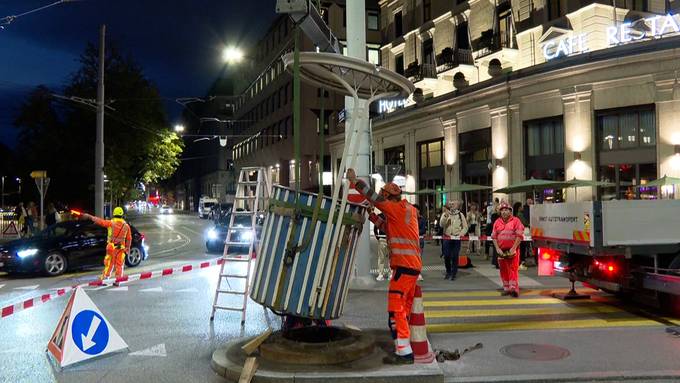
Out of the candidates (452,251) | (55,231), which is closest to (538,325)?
(452,251)

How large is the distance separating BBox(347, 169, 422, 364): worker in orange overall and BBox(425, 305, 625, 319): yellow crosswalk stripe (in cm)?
279

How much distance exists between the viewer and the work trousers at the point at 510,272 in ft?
34.1

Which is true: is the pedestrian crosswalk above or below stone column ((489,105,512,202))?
below

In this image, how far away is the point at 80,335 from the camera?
6.25 metres

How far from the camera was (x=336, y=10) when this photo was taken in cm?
4575

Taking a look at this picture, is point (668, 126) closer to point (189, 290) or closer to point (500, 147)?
point (500, 147)

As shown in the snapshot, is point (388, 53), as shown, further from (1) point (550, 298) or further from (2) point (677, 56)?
(1) point (550, 298)

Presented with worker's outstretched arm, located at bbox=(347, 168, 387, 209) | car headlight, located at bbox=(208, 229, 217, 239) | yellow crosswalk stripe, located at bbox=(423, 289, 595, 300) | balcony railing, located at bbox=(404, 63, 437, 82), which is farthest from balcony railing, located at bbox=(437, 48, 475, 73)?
worker's outstretched arm, located at bbox=(347, 168, 387, 209)


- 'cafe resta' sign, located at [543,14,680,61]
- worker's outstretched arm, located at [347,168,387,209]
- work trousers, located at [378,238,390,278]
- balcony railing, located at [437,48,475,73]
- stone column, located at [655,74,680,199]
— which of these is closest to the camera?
worker's outstretched arm, located at [347,168,387,209]

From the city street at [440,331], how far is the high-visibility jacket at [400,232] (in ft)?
3.95

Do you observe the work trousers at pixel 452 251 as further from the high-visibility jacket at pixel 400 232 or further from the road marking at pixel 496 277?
the high-visibility jacket at pixel 400 232

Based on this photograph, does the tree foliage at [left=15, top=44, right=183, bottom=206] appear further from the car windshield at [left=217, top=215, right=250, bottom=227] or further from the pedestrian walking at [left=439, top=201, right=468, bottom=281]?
the pedestrian walking at [left=439, top=201, right=468, bottom=281]

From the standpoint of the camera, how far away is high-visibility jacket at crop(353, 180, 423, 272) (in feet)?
19.5

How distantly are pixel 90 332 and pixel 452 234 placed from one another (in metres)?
7.91
